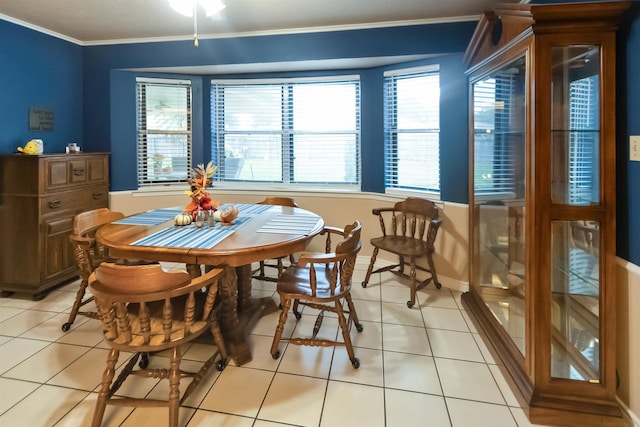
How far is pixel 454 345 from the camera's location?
7.89ft

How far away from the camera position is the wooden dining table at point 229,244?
1906 millimetres

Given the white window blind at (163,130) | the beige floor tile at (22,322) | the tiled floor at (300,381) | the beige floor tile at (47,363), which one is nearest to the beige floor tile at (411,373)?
the tiled floor at (300,381)

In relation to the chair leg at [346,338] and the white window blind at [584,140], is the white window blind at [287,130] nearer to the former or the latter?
the chair leg at [346,338]

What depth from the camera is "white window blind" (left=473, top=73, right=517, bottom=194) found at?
7.47ft

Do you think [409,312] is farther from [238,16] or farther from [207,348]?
[238,16]

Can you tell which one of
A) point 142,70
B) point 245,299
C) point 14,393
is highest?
point 142,70

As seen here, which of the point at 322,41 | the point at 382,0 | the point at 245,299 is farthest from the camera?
the point at 322,41

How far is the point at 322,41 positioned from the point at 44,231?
304cm

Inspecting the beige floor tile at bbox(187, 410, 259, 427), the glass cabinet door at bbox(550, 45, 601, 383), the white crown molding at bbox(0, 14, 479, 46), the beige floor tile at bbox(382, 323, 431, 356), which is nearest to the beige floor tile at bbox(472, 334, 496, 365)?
the beige floor tile at bbox(382, 323, 431, 356)

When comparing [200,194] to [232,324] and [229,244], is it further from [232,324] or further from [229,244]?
[232,324]

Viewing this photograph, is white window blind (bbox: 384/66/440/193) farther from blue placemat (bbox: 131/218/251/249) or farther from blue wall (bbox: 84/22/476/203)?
blue placemat (bbox: 131/218/251/249)

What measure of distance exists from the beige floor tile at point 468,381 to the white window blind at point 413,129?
1795mm

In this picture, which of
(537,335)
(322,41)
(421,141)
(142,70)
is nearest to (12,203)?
(142,70)

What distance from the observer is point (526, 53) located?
176 centimetres
